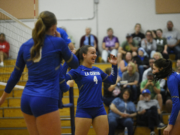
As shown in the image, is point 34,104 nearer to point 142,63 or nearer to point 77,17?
point 142,63

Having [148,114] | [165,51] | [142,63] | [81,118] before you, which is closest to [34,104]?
[81,118]

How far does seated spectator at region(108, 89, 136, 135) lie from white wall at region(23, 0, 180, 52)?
17.0ft

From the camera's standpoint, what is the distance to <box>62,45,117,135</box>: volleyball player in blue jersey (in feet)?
10.8

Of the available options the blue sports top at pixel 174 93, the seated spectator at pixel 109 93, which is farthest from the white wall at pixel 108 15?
Result: the blue sports top at pixel 174 93

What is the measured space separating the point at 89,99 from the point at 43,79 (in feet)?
4.40

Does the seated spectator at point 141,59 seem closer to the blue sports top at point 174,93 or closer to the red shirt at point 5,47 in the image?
the blue sports top at point 174,93

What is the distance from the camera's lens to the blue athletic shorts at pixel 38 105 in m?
2.09

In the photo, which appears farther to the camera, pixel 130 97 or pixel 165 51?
pixel 165 51

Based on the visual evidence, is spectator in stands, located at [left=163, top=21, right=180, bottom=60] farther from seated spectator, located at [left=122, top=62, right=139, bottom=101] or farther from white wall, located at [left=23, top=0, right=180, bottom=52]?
seated spectator, located at [left=122, top=62, right=139, bottom=101]

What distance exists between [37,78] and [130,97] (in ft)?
16.7

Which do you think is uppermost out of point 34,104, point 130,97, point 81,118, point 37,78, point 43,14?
point 43,14

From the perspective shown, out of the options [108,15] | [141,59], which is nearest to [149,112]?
[141,59]

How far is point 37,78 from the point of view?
2.16m

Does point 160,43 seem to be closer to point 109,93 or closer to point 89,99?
point 109,93
